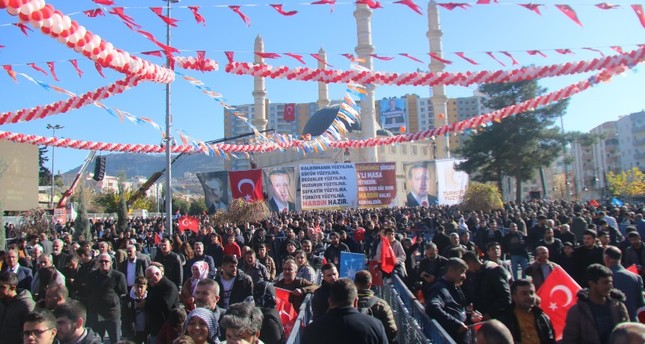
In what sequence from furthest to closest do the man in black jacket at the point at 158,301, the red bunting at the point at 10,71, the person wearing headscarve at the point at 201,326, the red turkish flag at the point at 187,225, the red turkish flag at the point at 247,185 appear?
the red turkish flag at the point at 247,185 → the red turkish flag at the point at 187,225 → the red bunting at the point at 10,71 → the man in black jacket at the point at 158,301 → the person wearing headscarve at the point at 201,326

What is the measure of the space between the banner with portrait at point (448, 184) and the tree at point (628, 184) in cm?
2737

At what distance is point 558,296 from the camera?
611cm

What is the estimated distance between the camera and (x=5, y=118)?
12867 millimetres

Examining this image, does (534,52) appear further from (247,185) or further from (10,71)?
(247,185)

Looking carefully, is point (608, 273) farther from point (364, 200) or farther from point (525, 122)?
point (525, 122)

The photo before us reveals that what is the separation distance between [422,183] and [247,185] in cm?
1226

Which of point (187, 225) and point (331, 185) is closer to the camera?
point (187, 225)

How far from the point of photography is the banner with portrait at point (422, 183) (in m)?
32.9

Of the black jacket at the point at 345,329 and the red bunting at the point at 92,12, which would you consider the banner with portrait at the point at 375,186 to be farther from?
the black jacket at the point at 345,329

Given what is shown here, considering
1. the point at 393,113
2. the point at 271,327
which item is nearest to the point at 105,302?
the point at 271,327

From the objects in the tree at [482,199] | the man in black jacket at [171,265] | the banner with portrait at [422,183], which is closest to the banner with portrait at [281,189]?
the banner with portrait at [422,183]

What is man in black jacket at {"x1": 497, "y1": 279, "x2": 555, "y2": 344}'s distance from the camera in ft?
14.8

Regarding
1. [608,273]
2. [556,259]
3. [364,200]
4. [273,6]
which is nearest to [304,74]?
[273,6]

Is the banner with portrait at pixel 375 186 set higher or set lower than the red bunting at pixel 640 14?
lower
